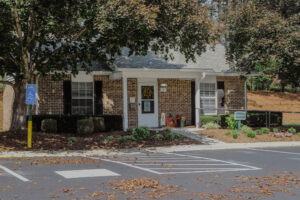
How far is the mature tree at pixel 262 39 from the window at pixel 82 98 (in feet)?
24.1

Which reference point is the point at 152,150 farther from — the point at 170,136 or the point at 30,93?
the point at 30,93

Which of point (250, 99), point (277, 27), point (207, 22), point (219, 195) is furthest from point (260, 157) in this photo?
point (250, 99)

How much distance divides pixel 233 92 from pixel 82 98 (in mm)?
8939

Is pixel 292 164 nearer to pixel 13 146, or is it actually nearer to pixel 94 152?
pixel 94 152

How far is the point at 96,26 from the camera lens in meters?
11.7

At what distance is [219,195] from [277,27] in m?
12.4

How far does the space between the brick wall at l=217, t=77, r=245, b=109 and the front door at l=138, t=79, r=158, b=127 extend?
13.6ft

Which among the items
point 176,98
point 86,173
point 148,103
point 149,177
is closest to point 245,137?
point 176,98

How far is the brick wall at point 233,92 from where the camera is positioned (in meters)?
22.0

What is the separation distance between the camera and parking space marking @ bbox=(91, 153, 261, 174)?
9.02m

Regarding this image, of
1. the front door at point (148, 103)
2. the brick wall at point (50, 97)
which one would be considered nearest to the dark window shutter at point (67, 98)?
the brick wall at point (50, 97)

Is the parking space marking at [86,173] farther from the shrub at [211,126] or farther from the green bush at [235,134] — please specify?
the shrub at [211,126]

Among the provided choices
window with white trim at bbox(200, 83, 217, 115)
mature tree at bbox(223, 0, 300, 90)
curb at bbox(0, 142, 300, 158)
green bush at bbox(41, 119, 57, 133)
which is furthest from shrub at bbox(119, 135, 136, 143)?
window with white trim at bbox(200, 83, 217, 115)

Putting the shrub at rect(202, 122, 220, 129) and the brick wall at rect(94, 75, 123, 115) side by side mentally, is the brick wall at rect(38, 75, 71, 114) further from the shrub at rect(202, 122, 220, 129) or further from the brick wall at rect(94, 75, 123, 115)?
the shrub at rect(202, 122, 220, 129)
